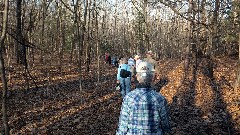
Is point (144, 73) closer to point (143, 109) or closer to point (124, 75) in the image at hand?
point (143, 109)

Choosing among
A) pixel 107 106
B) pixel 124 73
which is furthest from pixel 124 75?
pixel 107 106

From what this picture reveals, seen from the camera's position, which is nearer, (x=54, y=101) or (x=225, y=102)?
(x=225, y=102)

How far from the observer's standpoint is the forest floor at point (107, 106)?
9641mm

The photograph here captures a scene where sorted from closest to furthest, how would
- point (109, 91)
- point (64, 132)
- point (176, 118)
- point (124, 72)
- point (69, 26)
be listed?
point (64, 132)
point (176, 118)
point (124, 72)
point (109, 91)
point (69, 26)

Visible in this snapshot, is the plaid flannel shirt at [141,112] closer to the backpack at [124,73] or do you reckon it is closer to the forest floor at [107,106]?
the forest floor at [107,106]

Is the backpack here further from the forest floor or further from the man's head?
the man's head

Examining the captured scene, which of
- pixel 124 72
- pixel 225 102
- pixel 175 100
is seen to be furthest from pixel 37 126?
pixel 225 102

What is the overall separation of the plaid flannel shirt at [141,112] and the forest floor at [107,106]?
2.78 metres

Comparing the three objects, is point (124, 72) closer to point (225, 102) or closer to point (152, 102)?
point (225, 102)

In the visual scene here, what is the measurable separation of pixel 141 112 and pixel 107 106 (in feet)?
29.1

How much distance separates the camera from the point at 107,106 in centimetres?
1278

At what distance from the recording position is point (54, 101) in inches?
559

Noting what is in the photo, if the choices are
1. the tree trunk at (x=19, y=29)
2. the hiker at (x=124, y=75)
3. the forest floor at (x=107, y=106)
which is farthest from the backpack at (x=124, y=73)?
the tree trunk at (x=19, y=29)

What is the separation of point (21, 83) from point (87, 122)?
910 cm
